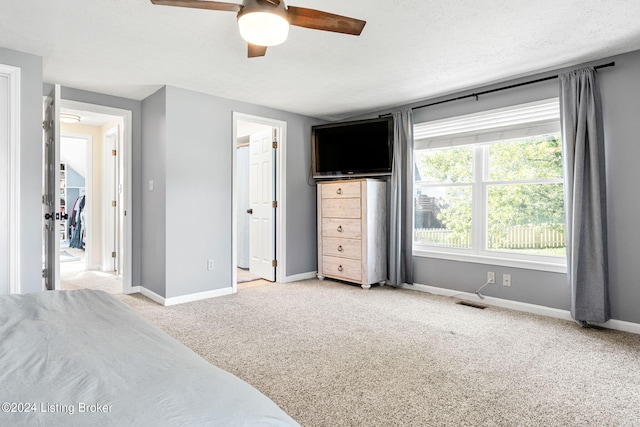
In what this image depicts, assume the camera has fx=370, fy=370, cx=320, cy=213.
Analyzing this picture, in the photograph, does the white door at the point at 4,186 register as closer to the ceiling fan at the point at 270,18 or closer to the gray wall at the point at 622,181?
the ceiling fan at the point at 270,18

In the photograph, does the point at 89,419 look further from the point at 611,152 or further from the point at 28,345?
the point at 611,152

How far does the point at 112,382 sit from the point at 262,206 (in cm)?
443

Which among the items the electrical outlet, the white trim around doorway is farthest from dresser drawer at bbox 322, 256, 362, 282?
the white trim around doorway

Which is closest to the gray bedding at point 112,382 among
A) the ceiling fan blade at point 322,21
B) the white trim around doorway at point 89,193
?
the ceiling fan blade at point 322,21

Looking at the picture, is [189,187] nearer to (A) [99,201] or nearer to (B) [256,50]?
(B) [256,50]

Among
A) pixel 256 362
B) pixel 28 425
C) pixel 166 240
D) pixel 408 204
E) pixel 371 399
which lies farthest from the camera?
pixel 408 204

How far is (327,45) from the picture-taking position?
2.88 m

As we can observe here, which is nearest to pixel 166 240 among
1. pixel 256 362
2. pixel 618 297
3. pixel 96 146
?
pixel 256 362

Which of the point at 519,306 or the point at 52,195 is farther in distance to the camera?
the point at 519,306

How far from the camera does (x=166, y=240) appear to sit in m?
3.84

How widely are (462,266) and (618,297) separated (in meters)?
Answer: 1.37

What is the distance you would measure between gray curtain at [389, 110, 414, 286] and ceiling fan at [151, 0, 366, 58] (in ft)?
8.49

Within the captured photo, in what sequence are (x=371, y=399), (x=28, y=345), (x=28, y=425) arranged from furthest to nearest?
(x=371, y=399) < (x=28, y=345) < (x=28, y=425)

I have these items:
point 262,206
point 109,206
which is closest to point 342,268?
point 262,206
